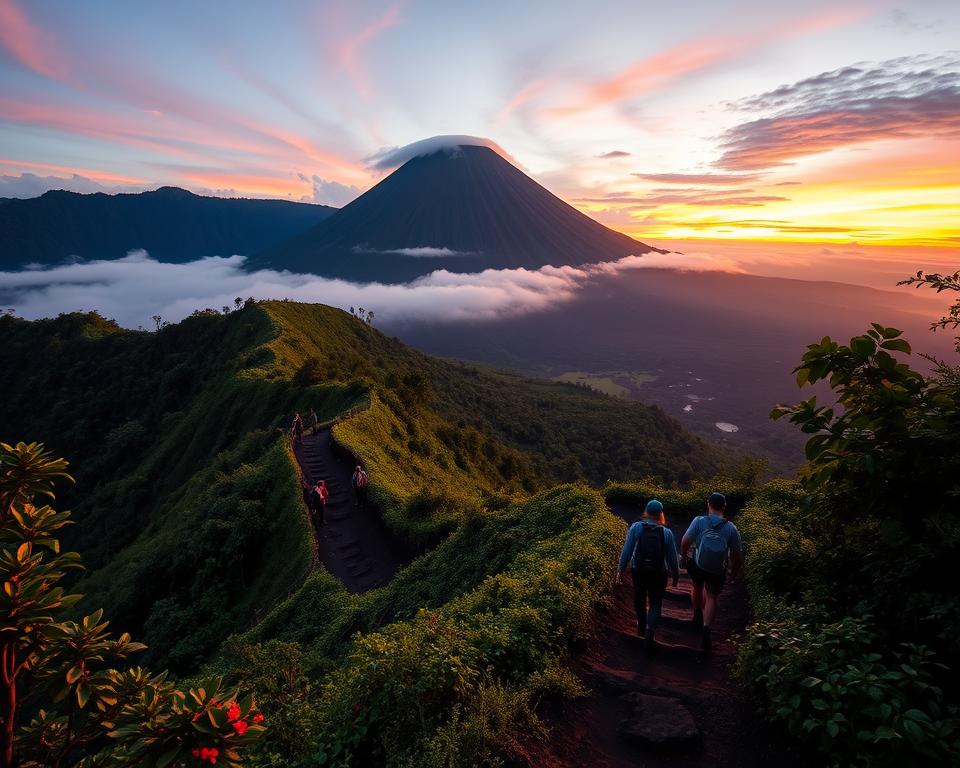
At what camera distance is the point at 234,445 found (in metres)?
32.6

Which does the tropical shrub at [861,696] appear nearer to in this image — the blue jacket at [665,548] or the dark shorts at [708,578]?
the blue jacket at [665,548]

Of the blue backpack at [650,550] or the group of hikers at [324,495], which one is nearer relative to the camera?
the blue backpack at [650,550]

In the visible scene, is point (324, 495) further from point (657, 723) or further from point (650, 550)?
point (657, 723)

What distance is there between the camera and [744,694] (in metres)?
5.57

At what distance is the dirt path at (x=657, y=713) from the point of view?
16.0 ft

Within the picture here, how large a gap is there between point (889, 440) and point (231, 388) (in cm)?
4003

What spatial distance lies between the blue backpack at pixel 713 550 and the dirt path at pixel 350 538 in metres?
10.2

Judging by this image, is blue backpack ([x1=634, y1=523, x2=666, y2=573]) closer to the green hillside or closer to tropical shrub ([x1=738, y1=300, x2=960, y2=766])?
tropical shrub ([x1=738, y1=300, x2=960, y2=766])

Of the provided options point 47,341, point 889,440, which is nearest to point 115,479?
point 47,341

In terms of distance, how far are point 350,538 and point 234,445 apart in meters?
19.0

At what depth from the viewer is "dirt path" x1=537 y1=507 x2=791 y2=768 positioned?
4879 millimetres

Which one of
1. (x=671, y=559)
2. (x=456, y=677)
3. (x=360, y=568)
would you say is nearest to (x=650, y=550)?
(x=671, y=559)

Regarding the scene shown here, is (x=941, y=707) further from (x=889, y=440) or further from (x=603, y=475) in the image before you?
(x=603, y=475)

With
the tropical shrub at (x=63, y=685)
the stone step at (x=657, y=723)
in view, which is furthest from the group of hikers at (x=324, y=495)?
the tropical shrub at (x=63, y=685)
